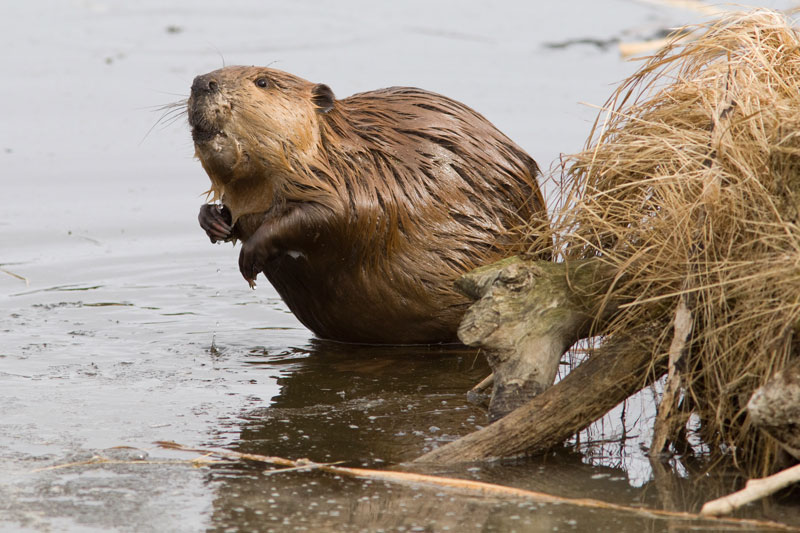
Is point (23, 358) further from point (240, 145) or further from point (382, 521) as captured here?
point (382, 521)

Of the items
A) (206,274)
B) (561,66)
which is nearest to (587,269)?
(206,274)

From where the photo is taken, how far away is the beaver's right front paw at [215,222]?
4.59m

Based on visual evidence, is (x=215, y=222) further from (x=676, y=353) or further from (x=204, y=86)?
(x=676, y=353)

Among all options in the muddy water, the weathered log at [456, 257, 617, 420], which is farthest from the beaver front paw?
the weathered log at [456, 257, 617, 420]

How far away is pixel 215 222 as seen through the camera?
4.60 metres

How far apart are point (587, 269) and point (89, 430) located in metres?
1.48

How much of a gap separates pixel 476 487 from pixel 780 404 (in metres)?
0.74

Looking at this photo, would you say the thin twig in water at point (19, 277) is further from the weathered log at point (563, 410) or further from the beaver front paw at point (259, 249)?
the weathered log at point (563, 410)

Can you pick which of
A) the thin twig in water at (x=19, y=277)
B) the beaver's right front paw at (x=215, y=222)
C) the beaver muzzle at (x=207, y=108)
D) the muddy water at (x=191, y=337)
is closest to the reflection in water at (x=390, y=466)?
the muddy water at (x=191, y=337)

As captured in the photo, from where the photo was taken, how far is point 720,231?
330 cm

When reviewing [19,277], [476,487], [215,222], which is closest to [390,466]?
[476,487]

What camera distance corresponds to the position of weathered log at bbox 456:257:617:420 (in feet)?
11.2

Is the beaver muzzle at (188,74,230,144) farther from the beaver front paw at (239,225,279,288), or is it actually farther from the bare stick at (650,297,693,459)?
the bare stick at (650,297,693,459)

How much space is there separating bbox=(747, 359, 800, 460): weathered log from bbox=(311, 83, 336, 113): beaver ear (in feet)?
6.79
